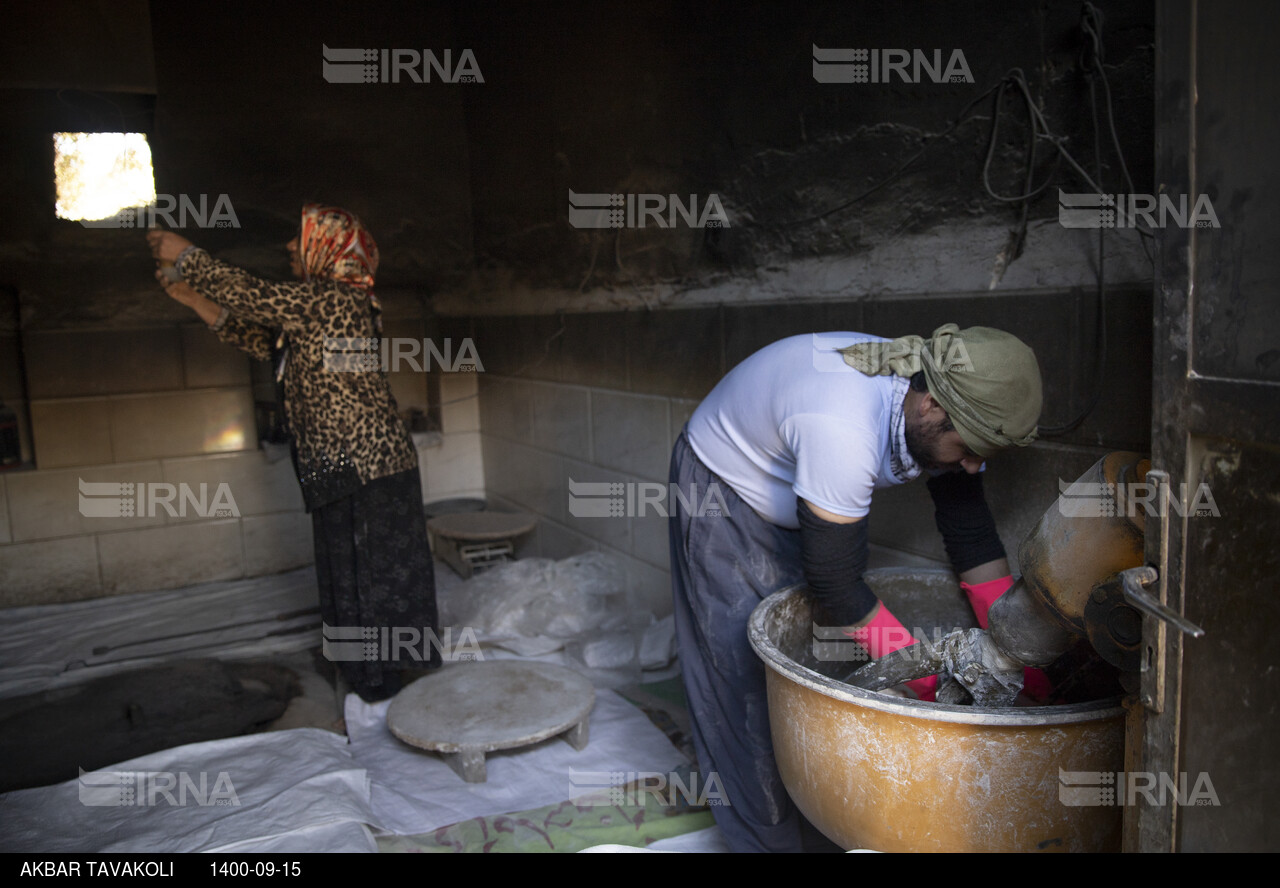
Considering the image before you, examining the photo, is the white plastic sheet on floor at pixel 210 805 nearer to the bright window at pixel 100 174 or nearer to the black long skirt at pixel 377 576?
the black long skirt at pixel 377 576

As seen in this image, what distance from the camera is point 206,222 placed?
404cm

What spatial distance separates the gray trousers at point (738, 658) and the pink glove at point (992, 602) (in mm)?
364

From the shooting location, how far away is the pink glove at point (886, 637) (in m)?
1.70

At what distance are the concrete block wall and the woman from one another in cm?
91

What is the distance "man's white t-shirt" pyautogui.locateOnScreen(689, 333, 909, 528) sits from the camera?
161 centimetres

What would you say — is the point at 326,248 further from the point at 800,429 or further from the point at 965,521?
the point at 965,521

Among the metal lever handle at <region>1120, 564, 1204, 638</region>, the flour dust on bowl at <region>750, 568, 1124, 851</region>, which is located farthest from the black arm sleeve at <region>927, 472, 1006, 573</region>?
the metal lever handle at <region>1120, 564, 1204, 638</region>

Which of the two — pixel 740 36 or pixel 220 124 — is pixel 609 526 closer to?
pixel 740 36

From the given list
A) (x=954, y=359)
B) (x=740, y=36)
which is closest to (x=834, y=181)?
(x=740, y=36)

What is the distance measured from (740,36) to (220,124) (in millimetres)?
2569

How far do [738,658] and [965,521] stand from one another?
1.87 ft

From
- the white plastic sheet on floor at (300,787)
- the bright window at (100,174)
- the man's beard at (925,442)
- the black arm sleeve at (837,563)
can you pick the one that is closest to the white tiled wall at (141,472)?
the bright window at (100,174)

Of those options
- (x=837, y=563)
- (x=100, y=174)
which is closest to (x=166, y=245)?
(x=100, y=174)

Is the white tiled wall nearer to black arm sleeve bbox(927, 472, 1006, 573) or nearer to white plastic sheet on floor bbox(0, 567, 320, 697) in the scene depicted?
white plastic sheet on floor bbox(0, 567, 320, 697)
